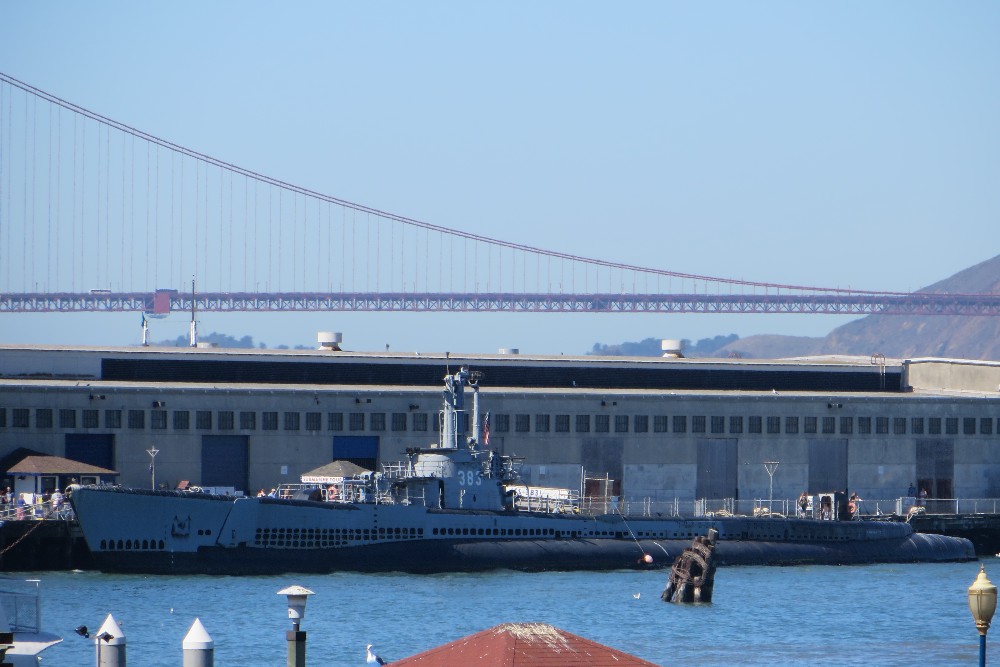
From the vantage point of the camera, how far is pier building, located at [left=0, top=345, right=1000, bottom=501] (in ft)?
206

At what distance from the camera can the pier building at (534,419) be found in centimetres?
6272

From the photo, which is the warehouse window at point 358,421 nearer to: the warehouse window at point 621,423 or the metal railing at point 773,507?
the metal railing at point 773,507

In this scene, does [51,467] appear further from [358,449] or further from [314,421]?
[358,449]

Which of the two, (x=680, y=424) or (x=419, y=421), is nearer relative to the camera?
(x=419, y=421)

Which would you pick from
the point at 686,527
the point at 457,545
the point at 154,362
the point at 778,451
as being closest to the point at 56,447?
the point at 154,362

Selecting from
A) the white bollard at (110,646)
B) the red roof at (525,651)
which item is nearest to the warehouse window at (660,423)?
the white bollard at (110,646)

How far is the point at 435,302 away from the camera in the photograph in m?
167

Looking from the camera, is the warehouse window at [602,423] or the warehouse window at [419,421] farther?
the warehouse window at [602,423]

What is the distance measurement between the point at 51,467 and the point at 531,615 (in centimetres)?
2280

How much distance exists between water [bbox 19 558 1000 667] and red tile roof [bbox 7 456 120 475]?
24.8ft

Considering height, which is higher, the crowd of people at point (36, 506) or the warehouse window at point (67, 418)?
the warehouse window at point (67, 418)

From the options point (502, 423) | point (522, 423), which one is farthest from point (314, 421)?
point (522, 423)

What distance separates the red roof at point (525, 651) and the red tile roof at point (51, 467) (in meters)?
42.2

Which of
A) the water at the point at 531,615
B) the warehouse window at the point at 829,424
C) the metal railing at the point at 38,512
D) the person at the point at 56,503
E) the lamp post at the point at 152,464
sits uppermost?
the warehouse window at the point at 829,424
